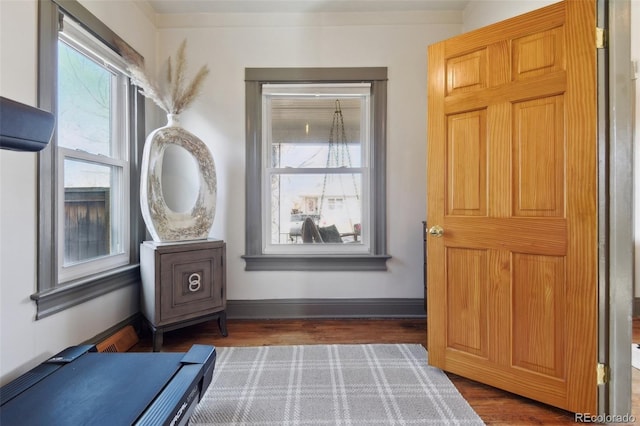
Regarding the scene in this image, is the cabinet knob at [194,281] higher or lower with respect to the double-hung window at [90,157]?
lower

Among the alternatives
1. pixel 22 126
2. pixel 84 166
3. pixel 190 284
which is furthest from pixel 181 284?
pixel 22 126

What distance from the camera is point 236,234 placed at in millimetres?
2480

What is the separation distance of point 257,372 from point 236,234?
117 cm

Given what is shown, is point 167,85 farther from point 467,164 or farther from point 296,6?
point 467,164

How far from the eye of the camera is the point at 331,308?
2.47 m

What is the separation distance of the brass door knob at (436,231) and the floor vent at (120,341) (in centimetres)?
213

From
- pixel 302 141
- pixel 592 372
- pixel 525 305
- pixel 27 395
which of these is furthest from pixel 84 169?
pixel 592 372

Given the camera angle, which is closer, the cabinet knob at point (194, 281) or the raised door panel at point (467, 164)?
the raised door panel at point (467, 164)

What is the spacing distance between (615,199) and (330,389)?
1.61m

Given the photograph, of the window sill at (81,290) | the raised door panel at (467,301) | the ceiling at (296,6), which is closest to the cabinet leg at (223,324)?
the window sill at (81,290)

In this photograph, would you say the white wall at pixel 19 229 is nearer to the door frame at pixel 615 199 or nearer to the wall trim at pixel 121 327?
the wall trim at pixel 121 327

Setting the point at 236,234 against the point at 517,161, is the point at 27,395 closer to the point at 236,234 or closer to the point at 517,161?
the point at 236,234

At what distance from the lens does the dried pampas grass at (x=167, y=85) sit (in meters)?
1.96

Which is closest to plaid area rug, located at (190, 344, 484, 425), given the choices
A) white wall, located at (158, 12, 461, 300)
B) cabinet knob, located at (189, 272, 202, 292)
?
cabinet knob, located at (189, 272, 202, 292)
